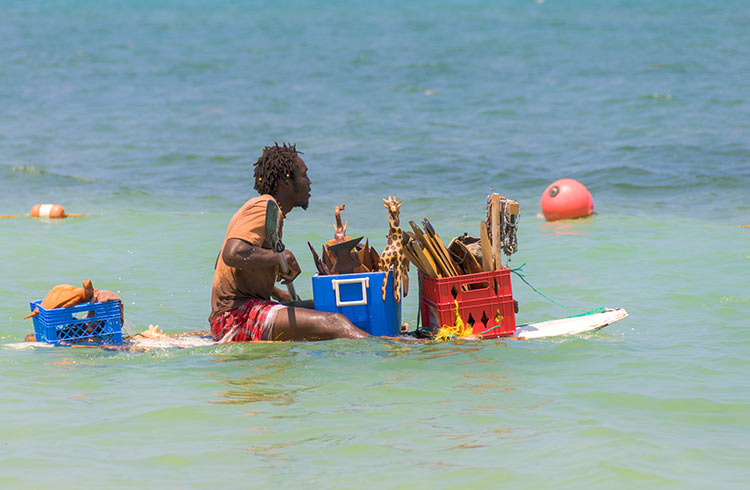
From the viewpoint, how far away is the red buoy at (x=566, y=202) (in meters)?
14.3

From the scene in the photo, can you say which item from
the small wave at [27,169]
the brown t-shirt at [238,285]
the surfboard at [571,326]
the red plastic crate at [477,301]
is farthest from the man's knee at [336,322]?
the small wave at [27,169]

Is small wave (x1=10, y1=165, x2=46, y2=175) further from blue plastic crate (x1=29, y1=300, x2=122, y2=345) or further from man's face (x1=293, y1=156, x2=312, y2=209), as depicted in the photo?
man's face (x1=293, y1=156, x2=312, y2=209)

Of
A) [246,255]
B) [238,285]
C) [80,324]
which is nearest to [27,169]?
[80,324]

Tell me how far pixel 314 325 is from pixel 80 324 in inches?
69.4

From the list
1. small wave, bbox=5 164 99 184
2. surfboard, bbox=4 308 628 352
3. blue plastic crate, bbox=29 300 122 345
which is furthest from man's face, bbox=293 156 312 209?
small wave, bbox=5 164 99 184

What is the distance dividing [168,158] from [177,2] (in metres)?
71.4

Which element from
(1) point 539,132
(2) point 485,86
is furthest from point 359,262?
(2) point 485,86

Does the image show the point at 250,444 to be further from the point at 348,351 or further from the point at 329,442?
the point at 348,351

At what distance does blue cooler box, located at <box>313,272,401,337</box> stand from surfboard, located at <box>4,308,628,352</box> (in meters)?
0.17

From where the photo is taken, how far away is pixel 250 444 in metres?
4.91

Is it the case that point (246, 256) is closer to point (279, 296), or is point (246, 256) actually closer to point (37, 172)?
point (279, 296)

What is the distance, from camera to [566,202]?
14.3 metres

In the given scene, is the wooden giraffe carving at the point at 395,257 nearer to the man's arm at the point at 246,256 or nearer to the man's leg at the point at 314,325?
the man's leg at the point at 314,325

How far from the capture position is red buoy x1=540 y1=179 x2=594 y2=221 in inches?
564
